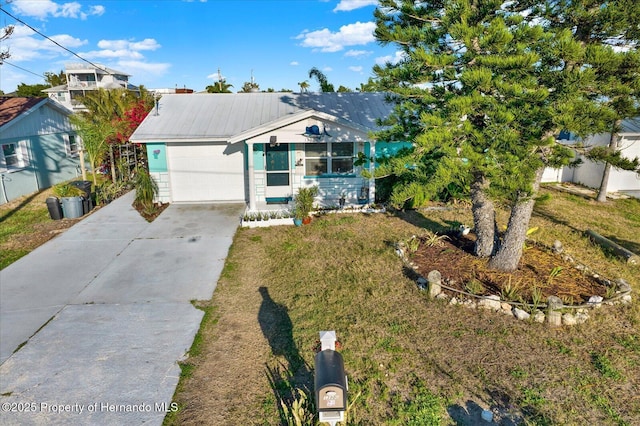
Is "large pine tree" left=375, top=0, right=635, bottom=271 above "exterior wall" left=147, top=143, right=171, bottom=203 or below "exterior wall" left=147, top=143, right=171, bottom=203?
above

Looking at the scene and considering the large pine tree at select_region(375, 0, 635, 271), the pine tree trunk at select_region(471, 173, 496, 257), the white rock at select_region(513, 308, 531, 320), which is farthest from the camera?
the pine tree trunk at select_region(471, 173, 496, 257)

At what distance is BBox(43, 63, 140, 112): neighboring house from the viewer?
165 ft

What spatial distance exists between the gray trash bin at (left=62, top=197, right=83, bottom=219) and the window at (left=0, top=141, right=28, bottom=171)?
14.2 feet

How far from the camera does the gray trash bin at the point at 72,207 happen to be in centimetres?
1215

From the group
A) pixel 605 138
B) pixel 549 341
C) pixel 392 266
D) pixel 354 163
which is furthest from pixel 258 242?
pixel 605 138

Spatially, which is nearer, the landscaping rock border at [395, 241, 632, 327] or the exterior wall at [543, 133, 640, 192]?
the landscaping rock border at [395, 241, 632, 327]

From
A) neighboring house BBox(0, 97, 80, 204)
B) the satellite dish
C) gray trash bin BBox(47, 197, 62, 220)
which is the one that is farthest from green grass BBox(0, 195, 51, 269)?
the satellite dish

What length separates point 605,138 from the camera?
1495cm

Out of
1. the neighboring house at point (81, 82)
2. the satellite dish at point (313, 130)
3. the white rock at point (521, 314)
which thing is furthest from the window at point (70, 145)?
the neighboring house at point (81, 82)

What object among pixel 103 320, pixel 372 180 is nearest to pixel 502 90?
pixel 372 180

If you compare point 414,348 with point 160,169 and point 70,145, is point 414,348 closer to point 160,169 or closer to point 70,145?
point 160,169

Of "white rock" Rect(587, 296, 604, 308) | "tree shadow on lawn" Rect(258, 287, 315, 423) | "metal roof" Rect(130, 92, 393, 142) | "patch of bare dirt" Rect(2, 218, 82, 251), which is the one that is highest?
"metal roof" Rect(130, 92, 393, 142)

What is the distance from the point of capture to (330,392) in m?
3.71

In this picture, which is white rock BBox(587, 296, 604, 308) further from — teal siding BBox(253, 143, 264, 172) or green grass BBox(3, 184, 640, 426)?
teal siding BBox(253, 143, 264, 172)
